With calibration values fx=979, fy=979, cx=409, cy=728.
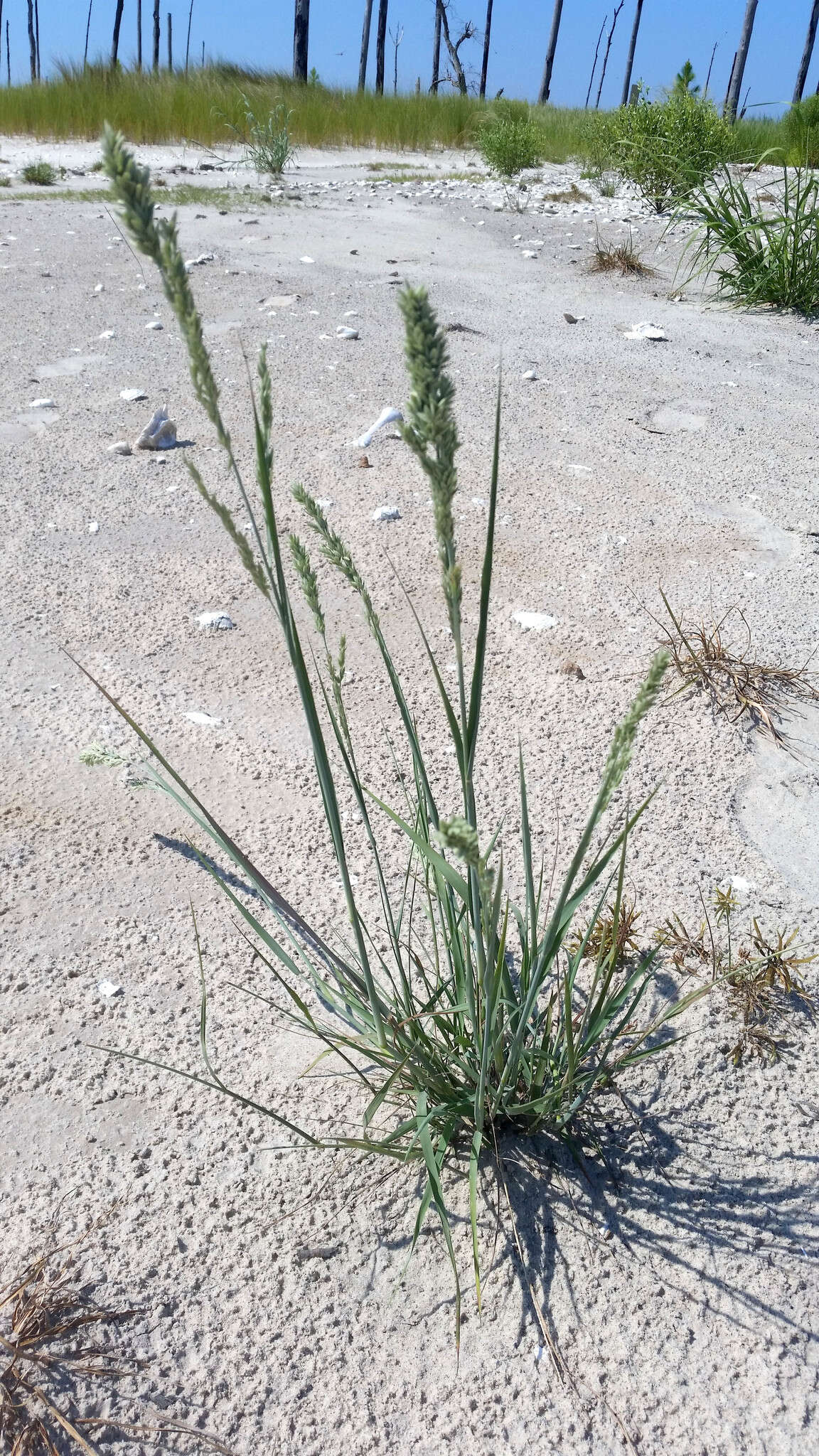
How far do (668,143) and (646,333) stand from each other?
3759mm

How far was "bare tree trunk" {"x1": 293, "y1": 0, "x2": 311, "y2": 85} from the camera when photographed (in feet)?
48.7

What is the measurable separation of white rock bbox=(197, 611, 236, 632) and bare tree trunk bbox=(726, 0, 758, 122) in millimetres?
18566

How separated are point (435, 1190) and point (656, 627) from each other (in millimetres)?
1666

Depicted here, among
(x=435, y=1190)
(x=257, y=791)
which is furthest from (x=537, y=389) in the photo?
(x=435, y=1190)

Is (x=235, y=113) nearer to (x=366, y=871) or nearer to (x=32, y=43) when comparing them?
(x=366, y=871)

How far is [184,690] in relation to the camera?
221 cm

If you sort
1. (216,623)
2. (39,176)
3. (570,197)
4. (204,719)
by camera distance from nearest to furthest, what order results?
(204,719) → (216,623) → (570,197) → (39,176)

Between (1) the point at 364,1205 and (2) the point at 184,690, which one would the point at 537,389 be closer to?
(2) the point at 184,690

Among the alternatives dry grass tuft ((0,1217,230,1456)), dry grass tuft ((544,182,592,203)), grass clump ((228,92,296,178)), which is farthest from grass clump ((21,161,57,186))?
dry grass tuft ((0,1217,230,1456))

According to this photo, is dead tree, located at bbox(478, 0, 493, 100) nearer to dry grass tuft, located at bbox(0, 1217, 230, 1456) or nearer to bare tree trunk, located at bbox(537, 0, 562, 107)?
bare tree trunk, located at bbox(537, 0, 562, 107)

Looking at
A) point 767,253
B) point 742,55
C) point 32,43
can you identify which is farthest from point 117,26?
point 767,253

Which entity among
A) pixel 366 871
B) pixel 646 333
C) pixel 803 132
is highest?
pixel 803 132

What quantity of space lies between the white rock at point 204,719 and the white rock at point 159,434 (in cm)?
148

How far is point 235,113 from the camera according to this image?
1092 centimetres
